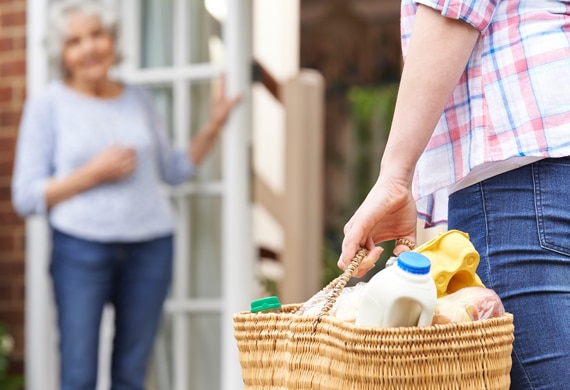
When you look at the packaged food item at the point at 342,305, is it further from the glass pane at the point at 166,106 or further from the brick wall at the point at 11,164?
the brick wall at the point at 11,164

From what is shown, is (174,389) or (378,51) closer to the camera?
(174,389)

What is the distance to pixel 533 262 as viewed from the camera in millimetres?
1116

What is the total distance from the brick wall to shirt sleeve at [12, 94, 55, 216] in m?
0.64

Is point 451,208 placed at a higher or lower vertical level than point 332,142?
higher

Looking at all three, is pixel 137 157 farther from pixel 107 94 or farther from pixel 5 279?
pixel 5 279

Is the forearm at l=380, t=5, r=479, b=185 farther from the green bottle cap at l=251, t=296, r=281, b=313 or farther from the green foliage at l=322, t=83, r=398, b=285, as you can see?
the green foliage at l=322, t=83, r=398, b=285

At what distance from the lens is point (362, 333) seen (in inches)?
38.8

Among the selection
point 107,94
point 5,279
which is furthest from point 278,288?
point 107,94

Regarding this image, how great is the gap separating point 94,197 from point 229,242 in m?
0.65

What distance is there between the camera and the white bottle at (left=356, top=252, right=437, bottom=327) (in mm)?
981

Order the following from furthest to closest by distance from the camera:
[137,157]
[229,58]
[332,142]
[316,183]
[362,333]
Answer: [332,142]
[316,183]
[229,58]
[137,157]
[362,333]

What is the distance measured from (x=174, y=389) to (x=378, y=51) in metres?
4.42

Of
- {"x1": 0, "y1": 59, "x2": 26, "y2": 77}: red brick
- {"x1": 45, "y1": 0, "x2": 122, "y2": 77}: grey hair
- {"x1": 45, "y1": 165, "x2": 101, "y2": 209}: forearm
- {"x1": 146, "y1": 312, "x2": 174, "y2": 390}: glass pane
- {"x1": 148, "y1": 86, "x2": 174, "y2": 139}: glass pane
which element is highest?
{"x1": 45, "y1": 0, "x2": 122, "y2": 77}: grey hair

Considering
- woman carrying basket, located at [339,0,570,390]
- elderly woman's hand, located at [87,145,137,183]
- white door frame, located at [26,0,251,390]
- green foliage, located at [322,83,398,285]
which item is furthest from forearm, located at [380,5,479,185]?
green foliage, located at [322,83,398,285]
